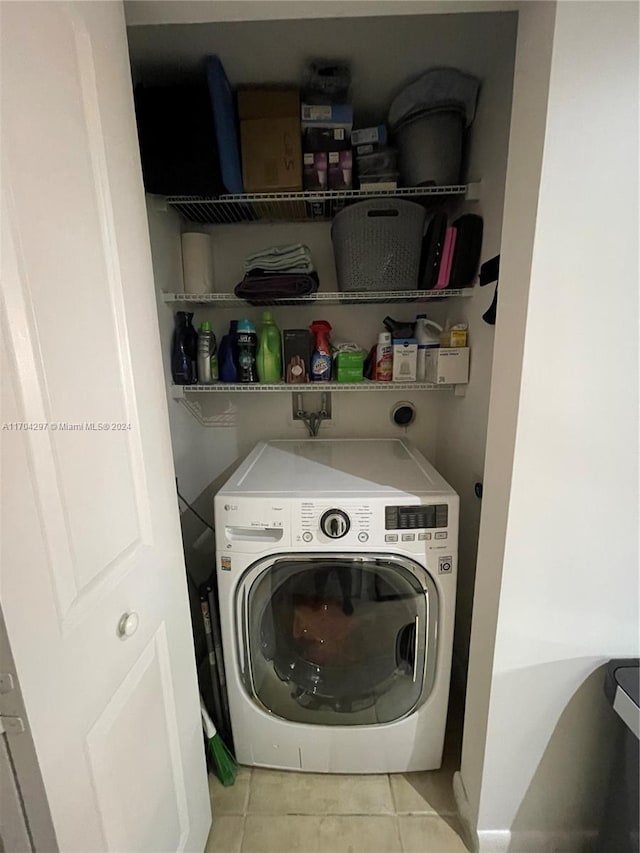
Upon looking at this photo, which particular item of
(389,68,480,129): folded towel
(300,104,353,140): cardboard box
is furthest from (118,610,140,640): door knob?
(389,68,480,129): folded towel

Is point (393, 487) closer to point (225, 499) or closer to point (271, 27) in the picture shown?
point (225, 499)

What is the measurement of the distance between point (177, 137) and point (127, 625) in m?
1.45

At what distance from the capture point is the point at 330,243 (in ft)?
5.43

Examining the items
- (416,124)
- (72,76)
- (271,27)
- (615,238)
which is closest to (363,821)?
(615,238)

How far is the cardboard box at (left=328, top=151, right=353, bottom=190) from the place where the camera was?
51.7 inches

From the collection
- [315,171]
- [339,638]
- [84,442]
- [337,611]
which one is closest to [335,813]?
[339,638]

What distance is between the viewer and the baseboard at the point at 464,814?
1116 millimetres

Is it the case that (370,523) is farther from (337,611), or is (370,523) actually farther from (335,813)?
(335,813)

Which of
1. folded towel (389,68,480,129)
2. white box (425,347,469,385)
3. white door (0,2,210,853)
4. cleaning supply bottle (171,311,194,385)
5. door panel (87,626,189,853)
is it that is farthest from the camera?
cleaning supply bottle (171,311,194,385)

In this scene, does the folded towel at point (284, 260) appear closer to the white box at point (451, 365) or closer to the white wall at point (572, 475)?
the white box at point (451, 365)

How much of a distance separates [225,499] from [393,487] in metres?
0.52

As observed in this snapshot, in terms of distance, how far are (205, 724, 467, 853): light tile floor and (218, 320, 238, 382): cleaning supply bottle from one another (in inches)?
58.3

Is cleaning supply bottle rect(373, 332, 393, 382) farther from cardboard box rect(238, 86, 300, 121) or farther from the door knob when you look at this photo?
the door knob

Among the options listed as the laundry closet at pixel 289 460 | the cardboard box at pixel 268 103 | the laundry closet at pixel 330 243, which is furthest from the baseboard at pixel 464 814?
the cardboard box at pixel 268 103
